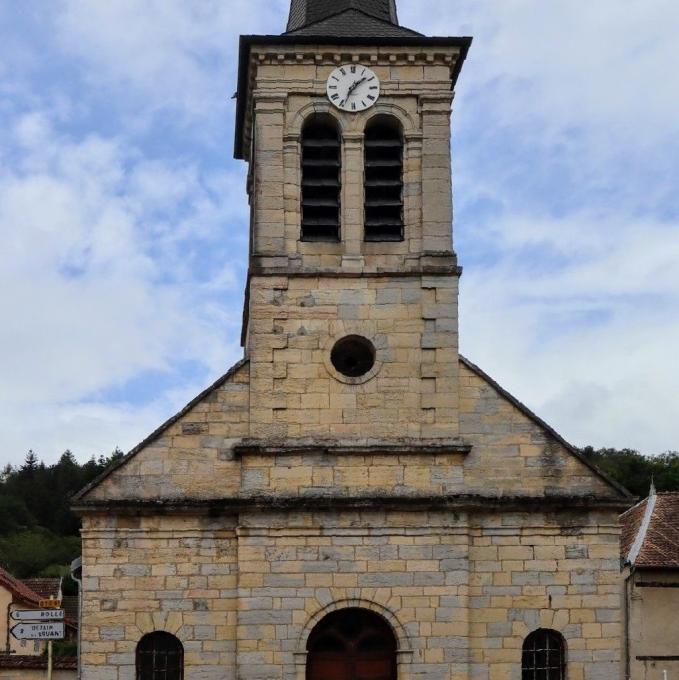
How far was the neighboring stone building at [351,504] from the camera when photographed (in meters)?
16.7

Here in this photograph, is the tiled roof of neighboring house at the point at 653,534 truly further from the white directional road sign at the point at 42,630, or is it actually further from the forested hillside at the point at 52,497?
the forested hillside at the point at 52,497

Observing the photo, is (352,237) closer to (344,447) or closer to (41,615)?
(344,447)

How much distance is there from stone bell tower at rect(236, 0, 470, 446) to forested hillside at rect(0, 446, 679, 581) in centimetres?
3926

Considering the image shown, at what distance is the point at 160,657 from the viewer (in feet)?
54.9

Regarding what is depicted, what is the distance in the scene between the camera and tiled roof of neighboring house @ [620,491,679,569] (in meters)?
24.8

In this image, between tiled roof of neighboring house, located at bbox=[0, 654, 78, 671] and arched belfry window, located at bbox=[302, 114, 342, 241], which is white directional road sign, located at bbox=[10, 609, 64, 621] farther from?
tiled roof of neighboring house, located at bbox=[0, 654, 78, 671]

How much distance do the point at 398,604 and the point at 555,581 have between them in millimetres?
2239

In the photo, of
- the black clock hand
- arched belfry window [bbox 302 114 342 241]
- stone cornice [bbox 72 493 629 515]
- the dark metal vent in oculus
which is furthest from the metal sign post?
the black clock hand

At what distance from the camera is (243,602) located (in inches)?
655

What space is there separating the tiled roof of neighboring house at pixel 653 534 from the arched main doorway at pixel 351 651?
9.25m

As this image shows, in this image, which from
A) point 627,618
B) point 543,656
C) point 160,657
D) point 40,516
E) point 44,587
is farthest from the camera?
point 40,516

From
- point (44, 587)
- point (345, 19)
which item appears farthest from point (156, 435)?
point (44, 587)

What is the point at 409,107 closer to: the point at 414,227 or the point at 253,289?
the point at 414,227

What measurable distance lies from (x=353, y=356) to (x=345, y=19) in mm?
5511
